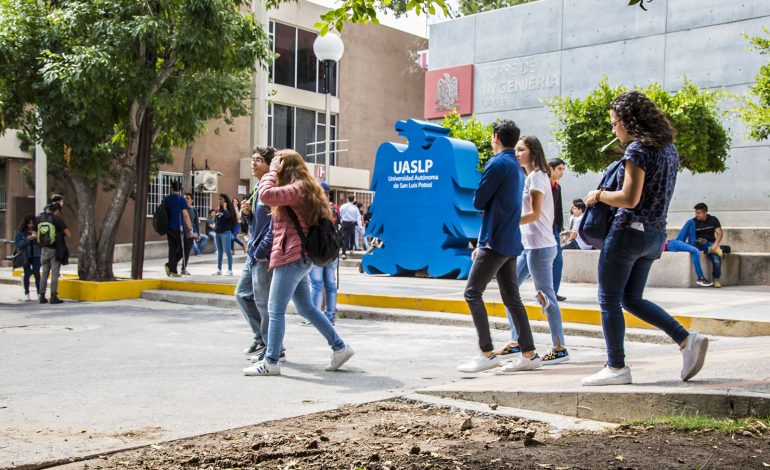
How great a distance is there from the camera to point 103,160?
1433 centimetres

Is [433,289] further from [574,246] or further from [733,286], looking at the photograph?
[733,286]

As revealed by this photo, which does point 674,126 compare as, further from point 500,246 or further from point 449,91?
point 449,91

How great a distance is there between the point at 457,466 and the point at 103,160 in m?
12.2

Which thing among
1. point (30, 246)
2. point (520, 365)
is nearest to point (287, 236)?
point (520, 365)

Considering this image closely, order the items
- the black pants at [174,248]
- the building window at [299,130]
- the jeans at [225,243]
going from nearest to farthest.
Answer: the black pants at [174,248] < the jeans at [225,243] < the building window at [299,130]

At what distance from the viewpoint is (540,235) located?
6.60m

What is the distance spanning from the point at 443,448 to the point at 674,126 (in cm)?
1375

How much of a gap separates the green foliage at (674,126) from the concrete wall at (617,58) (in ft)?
9.84

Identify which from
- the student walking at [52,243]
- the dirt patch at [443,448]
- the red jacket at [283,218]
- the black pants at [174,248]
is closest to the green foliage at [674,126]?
the black pants at [174,248]

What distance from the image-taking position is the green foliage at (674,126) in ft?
53.4

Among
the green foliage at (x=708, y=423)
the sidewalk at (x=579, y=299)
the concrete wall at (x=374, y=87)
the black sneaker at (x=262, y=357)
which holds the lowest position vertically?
the black sneaker at (x=262, y=357)

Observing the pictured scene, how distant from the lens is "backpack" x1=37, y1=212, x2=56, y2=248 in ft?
39.1

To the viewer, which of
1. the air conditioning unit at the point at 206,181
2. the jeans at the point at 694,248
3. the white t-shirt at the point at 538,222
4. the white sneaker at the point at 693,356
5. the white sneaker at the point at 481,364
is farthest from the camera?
the air conditioning unit at the point at 206,181

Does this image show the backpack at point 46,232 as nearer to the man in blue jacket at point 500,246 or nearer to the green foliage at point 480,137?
the man in blue jacket at point 500,246
